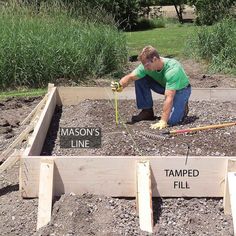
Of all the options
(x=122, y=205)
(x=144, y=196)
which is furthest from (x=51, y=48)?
(x=144, y=196)

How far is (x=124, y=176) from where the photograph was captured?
3.89m

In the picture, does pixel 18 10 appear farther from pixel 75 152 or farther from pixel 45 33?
pixel 75 152

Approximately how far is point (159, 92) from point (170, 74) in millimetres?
554

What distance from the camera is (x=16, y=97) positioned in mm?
7922

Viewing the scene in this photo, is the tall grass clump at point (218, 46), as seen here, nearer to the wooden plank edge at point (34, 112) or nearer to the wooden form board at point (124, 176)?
the wooden plank edge at point (34, 112)

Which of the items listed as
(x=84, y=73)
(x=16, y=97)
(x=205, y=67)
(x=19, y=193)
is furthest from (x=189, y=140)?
(x=205, y=67)

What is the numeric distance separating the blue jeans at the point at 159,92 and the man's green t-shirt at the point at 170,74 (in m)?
0.12

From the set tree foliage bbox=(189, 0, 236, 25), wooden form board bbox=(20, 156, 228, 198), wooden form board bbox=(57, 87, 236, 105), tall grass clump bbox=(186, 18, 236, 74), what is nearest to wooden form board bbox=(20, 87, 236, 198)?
wooden form board bbox=(20, 156, 228, 198)

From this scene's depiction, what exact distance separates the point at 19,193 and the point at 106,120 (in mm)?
2069

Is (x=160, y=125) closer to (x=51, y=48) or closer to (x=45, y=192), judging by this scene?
(x=45, y=192)

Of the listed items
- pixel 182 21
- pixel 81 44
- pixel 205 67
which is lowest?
pixel 182 21

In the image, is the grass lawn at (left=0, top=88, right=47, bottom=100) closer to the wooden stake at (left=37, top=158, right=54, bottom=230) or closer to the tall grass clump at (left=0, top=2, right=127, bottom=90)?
the tall grass clump at (left=0, top=2, right=127, bottom=90)

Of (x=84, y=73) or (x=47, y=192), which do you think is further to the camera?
(x=84, y=73)

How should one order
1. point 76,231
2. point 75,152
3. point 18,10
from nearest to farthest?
point 76,231 → point 75,152 → point 18,10
